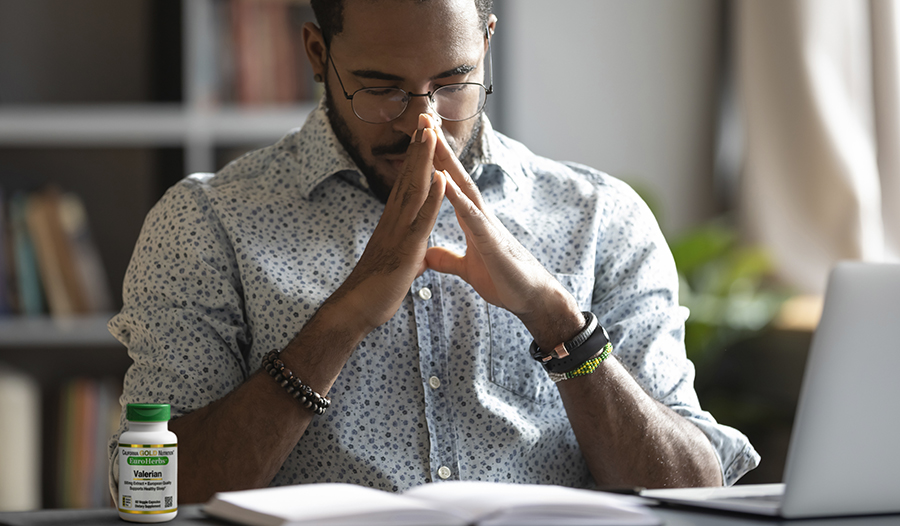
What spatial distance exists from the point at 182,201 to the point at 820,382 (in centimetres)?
88

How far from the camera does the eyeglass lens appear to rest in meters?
1.23

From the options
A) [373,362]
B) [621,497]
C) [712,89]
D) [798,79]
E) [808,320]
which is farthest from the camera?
[712,89]

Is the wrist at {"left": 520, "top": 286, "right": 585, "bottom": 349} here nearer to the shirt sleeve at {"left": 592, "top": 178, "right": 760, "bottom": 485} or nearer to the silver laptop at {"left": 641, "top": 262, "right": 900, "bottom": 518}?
the shirt sleeve at {"left": 592, "top": 178, "right": 760, "bottom": 485}

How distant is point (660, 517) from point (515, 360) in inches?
20.3

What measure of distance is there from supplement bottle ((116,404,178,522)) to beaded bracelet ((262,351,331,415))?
1.08ft

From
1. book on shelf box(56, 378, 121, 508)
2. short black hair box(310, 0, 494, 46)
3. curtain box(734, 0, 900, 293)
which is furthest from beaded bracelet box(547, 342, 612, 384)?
book on shelf box(56, 378, 121, 508)

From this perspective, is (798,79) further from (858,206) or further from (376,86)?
(376,86)

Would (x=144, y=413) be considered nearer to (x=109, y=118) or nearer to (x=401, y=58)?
(x=401, y=58)

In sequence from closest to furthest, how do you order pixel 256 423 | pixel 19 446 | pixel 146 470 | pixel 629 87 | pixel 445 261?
pixel 146 470 → pixel 256 423 → pixel 445 261 → pixel 19 446 → pixel 629 87

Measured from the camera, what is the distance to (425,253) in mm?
1179

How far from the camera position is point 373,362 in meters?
1.22

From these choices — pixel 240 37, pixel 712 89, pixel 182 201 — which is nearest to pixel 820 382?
pixel 182 201

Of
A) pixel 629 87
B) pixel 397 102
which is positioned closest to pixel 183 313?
pixel 397 102

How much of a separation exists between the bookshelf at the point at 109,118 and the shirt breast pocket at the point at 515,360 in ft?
4.00
